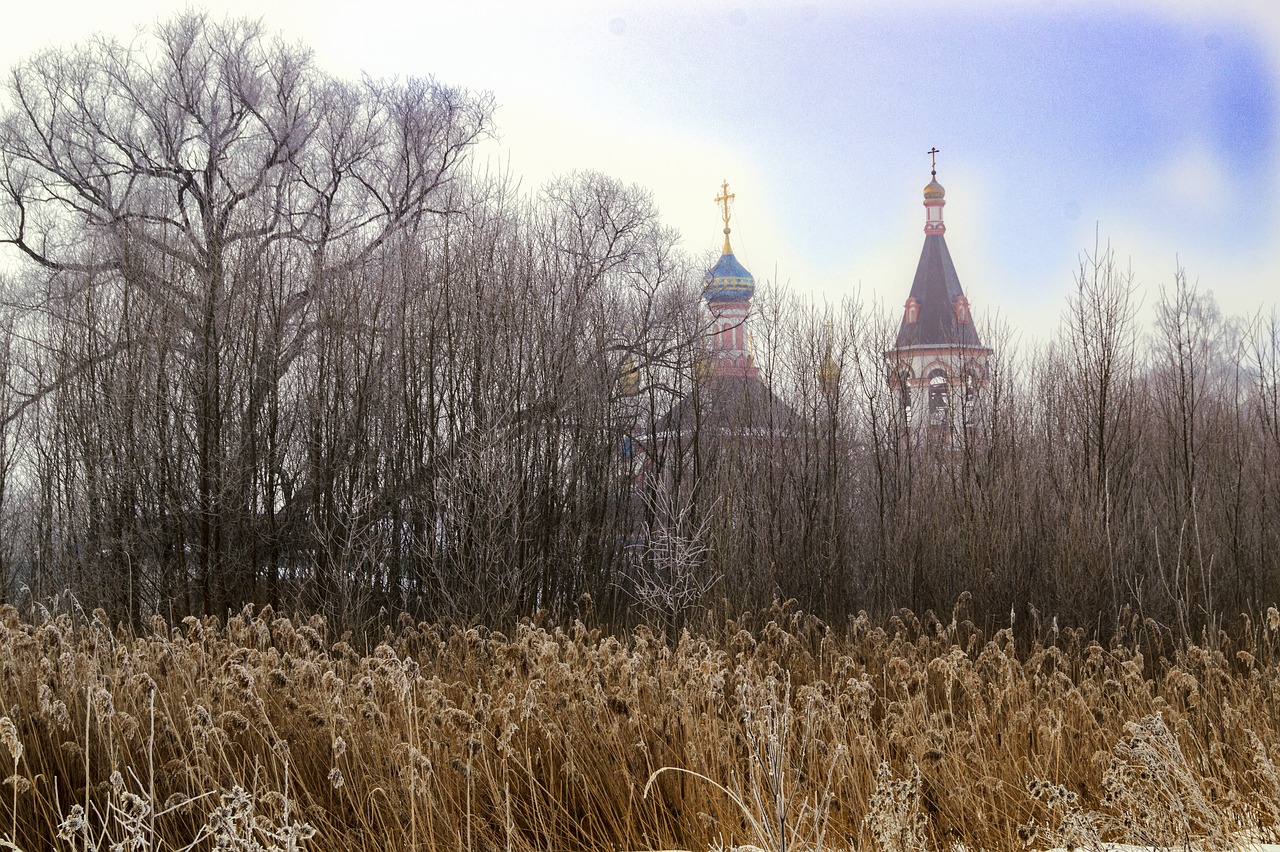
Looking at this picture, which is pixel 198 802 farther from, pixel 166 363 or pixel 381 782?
pixel 166 363

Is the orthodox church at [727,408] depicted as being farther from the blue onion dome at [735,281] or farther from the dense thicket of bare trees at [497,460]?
the blue onion dome at [735,281]

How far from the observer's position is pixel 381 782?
4109mm

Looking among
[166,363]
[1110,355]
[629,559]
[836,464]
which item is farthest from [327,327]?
[1110,355]

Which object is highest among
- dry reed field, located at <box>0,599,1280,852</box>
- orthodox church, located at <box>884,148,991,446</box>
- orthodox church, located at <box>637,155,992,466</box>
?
orthodox church, located at <box>884,148,991,446</box>

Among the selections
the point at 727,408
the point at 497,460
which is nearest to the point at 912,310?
the point at 727,408

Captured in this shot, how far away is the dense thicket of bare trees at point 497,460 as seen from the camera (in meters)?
9.99

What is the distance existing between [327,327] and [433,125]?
8.15 m

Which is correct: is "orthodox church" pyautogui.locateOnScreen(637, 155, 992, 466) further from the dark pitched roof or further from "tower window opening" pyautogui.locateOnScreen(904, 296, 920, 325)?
"tower window opening" pyautogui.locateOnScreen(904, 296, 920, 325)

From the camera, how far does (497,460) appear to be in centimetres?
1012

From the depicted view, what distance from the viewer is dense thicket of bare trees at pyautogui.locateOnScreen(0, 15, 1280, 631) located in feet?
32.8

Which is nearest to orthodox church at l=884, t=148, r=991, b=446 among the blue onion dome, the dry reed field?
the blue onion dome

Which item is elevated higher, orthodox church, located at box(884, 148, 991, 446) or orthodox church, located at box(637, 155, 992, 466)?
orthodox church, located at box(884, 148, 991, 446)

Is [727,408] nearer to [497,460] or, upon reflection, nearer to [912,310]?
[497,460]

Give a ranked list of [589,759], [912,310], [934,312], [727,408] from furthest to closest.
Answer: [912,310] → [934,312] → [727,408] → [589,759]
